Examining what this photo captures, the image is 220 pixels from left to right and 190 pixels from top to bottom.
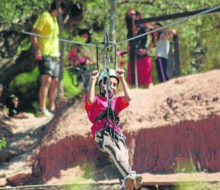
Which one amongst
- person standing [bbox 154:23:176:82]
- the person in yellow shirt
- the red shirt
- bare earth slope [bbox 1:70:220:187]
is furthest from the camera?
person standing [bbox 154:23:176:82]

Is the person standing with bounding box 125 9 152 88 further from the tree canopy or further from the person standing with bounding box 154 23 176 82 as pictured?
the tree canopy

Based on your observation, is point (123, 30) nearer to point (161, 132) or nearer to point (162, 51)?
point (162, 51)

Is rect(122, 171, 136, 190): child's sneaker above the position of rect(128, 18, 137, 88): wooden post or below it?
below

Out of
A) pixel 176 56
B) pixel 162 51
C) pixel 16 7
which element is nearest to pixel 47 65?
pixel 16 7

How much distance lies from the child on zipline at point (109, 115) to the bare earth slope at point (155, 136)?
1.51 m

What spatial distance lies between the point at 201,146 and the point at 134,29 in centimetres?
325

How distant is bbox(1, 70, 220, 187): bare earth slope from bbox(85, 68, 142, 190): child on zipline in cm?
151

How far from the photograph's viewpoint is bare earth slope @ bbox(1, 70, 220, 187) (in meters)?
9.21

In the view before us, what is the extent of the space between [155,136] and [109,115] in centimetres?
190

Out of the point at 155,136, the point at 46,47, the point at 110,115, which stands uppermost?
the point at 46,47

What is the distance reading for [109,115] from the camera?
775cm

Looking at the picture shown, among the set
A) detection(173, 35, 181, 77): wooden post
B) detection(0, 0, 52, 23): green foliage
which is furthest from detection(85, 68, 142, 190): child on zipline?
detection(173, 35, 181, 77): wooden post

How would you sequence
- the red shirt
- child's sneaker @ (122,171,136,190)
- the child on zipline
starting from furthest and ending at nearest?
the red shirt
the child on zipline
child's sneaker @ (122,171,136,190)

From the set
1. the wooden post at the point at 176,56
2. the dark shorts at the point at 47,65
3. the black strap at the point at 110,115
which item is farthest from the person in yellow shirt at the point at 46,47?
the black strap at the point at 110,115
